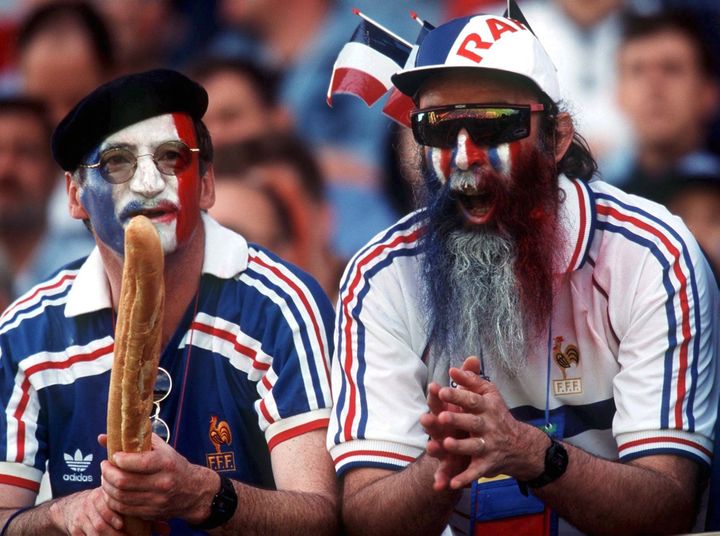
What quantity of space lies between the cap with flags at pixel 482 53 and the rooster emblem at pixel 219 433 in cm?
111

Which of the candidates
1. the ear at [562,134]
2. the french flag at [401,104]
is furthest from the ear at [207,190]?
the ear at [562,134]

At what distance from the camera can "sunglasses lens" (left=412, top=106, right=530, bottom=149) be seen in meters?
3.96

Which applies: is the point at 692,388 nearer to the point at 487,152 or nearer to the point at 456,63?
the point at 487,152

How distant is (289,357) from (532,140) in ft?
3.06

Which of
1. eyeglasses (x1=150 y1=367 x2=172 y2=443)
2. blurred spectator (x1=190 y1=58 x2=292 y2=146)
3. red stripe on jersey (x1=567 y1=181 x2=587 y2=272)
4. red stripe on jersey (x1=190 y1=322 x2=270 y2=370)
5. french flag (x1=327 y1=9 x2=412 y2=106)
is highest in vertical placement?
blurred spectator (x1=190 y1=58 x2=292 y2=146)

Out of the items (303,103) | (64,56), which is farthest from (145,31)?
(303,103)

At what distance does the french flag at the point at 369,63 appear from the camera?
4484mm

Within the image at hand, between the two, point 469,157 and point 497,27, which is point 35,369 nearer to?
point 469,157

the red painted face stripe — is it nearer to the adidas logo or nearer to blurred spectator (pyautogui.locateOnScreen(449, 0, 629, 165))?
the adidas logo

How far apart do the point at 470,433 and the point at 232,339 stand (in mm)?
957

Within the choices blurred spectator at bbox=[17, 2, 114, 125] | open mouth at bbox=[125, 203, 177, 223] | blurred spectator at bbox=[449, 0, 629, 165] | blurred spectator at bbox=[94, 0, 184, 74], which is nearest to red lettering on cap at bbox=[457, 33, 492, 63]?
open mouth at bbox=[125, 203, 177, 223]

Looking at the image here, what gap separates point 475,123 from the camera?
13.0 ft

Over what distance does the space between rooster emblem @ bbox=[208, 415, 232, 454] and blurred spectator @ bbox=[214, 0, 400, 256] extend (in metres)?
2.27

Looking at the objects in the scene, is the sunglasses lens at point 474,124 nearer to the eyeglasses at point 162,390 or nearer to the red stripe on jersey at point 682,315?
the red stripe on jersey at point 682,315
